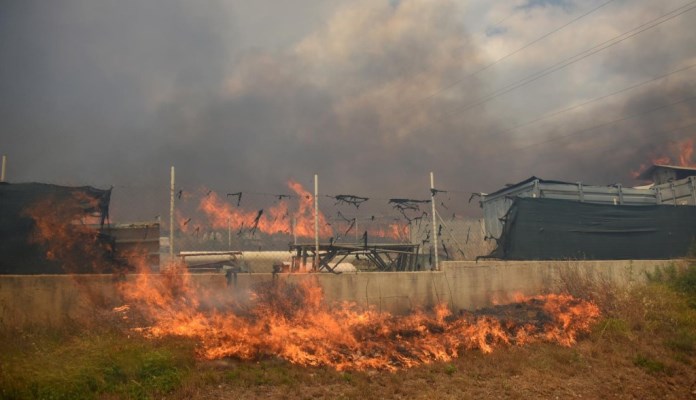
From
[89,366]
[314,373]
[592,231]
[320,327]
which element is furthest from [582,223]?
[89,366]

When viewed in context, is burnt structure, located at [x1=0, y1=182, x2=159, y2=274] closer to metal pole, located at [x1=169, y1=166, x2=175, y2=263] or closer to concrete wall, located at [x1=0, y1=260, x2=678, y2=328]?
concrete wall, located at [x1=0, y1=260, x2=678, y2=328]

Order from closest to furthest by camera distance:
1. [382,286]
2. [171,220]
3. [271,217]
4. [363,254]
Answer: [171,220], [382,286], [271,217], [363,254]

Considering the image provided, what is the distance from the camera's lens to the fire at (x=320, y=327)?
300 inches

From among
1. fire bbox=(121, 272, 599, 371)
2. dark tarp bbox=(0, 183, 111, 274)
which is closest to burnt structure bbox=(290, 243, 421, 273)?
fire bbox=(121, 272, 599, 371)

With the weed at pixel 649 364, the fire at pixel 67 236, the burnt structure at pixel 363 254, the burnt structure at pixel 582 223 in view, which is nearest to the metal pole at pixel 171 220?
the fire at pixel 67 236

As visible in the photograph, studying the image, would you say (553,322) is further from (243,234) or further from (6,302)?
(6,302)

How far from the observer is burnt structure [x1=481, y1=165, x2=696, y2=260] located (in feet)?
42.3

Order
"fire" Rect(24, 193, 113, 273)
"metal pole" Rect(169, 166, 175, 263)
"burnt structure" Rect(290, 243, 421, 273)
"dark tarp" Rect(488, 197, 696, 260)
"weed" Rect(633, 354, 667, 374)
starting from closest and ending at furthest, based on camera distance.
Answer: "weed" Rect(633, 354, 667, 374) < "fire" Rect(24, 193, 113, 273) < "metal pole" Rect(169, 166, 175, 263) < "burnt structure" Rect(290, 243, 421, 273) < "dark tarp" Rect(488, 197, 696, 260)

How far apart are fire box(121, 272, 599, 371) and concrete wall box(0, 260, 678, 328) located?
1.02 ft

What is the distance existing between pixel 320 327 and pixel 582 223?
377 inches

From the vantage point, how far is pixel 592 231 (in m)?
13.8

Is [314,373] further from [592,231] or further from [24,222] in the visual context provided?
[592,231]

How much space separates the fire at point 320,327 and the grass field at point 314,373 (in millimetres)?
277

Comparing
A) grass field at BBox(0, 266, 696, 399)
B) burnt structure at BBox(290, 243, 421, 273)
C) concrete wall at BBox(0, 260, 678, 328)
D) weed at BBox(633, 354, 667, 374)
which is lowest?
weed at BBox(633, 354, 667, 374)
